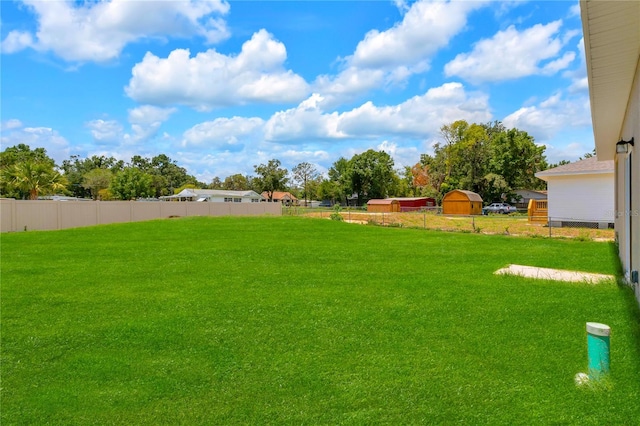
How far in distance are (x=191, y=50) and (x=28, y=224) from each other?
480 inches

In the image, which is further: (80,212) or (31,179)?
(31,179)

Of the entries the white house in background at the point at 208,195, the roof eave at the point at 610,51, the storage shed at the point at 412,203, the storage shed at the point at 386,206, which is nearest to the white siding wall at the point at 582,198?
the roof eave at the point at 610,51

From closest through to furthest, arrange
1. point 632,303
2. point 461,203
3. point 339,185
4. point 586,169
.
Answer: point 632,303 < point 586,169 < point 461,203 < point 339,185

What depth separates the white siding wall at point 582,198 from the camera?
1828 centimetres

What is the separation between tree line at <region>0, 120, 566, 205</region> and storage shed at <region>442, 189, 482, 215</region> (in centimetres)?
766

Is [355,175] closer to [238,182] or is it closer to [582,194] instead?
[238,182]

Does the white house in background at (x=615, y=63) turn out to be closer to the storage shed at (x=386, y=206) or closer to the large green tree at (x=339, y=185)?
the storage shed at (x=386, y=206)

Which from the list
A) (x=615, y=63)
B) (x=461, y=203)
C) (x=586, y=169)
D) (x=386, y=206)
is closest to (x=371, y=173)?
(x=386, y=206)

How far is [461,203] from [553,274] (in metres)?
32.5

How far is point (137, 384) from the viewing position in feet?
10.6

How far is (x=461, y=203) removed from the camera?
38.2 meters

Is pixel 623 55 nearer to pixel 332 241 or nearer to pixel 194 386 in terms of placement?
pixel 194 386

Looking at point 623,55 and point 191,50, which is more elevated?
point 191,50

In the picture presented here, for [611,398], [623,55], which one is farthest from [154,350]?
[623,55]
